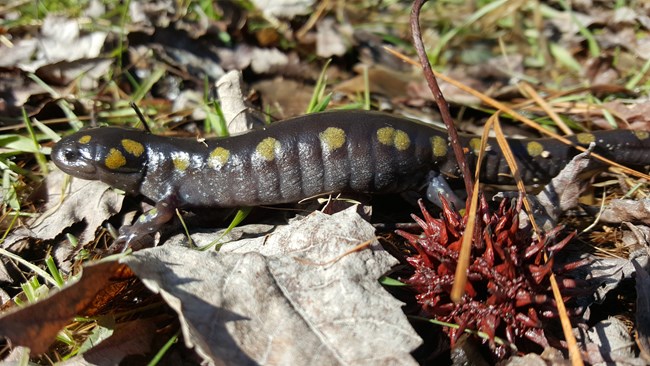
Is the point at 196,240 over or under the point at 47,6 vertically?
under

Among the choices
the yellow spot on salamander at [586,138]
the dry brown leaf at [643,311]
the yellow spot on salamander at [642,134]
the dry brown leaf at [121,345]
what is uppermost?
the yellow spot on salamander at [642,134]

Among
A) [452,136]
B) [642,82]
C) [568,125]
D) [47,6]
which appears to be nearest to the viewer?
[452,136]

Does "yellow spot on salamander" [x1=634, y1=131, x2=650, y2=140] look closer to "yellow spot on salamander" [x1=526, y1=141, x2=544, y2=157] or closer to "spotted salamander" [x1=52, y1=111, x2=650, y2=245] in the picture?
"yellow spot on salamander" [x1=526, y1=141, x2=544, y2=157]

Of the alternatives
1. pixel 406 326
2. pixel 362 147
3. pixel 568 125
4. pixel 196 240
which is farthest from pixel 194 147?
pixel 568 125

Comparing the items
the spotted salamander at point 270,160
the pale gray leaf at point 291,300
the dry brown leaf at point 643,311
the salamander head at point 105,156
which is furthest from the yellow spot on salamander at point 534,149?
the salamander head at point 105,156

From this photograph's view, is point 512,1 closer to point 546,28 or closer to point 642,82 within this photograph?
point 546,28

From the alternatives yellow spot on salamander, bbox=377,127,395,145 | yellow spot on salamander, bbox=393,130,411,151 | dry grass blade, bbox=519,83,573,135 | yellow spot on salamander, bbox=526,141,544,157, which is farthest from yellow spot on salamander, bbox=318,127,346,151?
dry grass blade, bbox=519,83,573,135

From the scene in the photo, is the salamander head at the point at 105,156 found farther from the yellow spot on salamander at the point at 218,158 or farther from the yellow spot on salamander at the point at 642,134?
the yellow spot on salamander at the point at 642,134

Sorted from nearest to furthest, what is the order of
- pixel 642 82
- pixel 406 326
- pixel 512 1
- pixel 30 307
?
pixel 30 307
pixel 406 326
pixel 642 82
pixel 512 1
